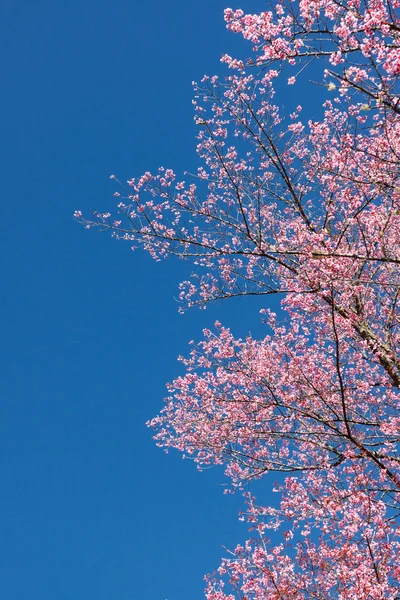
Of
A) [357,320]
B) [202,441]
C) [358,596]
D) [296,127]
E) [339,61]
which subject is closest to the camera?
[339,61]

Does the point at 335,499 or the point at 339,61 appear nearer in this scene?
the point at 339,61

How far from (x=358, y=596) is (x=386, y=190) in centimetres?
459

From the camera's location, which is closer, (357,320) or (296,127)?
(357,320)

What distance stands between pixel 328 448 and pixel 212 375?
3.05m

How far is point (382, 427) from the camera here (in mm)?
6383

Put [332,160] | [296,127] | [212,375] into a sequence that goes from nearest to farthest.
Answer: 1. [332,160]
2. [296,127]
3. [212,375]

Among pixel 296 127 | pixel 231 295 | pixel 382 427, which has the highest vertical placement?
pixel 296 127

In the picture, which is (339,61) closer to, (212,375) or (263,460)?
(263,460)

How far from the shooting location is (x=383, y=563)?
5.59 meters

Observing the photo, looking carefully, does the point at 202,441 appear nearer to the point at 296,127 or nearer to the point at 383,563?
the point at 383,563

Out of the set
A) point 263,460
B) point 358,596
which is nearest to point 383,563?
point 358,596

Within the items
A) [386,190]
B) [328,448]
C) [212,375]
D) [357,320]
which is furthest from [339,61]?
[212,375]

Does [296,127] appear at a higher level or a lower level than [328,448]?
higher

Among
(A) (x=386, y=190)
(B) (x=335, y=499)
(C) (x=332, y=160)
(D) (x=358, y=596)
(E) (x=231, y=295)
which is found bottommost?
(D) (x=358, y=596)
